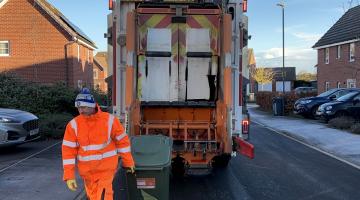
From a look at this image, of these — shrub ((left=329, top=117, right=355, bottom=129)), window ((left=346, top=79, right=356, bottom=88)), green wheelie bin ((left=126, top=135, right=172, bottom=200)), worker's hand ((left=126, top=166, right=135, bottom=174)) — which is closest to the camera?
worker's hand ((left=126, top=166, right=135, bottom=174))

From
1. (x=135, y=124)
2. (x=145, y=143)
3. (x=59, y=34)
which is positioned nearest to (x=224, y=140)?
(x=135, y=124)

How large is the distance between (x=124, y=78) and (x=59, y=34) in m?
24.2

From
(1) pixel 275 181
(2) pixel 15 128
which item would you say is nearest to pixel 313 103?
(1) pixel 275 181

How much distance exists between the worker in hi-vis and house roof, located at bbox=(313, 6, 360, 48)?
30743 mm

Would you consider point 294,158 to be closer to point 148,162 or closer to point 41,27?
point 148,162

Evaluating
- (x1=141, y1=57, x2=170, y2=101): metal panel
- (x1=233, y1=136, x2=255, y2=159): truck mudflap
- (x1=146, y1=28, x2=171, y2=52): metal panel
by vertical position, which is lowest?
(x1=233, y1=136, x2=255, y2=159): truck mudflap

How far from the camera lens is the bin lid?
5957 mm

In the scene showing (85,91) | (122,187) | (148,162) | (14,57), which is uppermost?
(14,57)

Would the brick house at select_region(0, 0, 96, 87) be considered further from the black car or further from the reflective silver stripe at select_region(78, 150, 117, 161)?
the reflective silver stripe at select_region(78, 150, 117, 161)

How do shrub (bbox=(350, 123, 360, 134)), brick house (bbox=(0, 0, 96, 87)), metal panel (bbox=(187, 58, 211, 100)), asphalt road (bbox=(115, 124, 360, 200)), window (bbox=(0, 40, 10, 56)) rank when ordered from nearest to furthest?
asphalt road (bbox=(115, 124, 360, 200)) < metal panel (bbox=(187, 58, 211, 100)) < shrub (bbox=(350, 123, 360, 134)) < brick house (bbox=(0, 0, 96, 87)) < window (bbox=(0, 40, 10, 56))

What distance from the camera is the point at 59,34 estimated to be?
31469 mm

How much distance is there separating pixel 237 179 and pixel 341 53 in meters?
30.8

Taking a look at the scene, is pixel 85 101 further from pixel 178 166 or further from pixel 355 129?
pixel 355 129

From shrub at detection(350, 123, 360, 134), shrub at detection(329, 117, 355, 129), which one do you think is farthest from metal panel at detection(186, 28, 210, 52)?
shrub at detection(329, 117, 355, 129)
